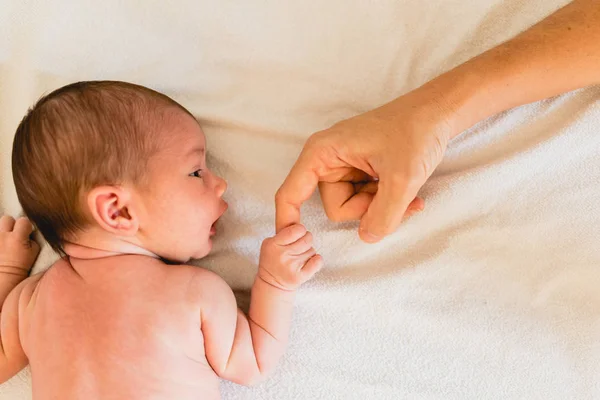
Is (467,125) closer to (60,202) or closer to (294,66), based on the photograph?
(294,66)

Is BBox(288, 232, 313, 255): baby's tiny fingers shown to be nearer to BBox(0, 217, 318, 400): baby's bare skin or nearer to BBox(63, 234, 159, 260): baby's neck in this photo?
BBox(0, 217, 318, 400): baby's bare skin

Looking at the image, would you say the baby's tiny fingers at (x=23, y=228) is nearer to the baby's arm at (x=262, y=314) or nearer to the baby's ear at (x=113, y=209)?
the baby's ear at (x=113, y=209)

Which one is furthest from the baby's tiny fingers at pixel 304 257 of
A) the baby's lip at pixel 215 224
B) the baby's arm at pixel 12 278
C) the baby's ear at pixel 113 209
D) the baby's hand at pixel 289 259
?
the baby's arm at pixel 12 278

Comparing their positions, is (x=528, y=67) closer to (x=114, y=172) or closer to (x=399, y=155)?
(x=399, y=155)

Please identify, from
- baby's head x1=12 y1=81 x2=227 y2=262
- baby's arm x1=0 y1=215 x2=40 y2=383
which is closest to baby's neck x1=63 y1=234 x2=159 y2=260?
baby's head x1=12 y1=81 x2=227 y2=262

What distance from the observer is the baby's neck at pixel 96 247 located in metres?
1.10

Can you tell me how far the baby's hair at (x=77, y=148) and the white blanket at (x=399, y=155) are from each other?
190 mm

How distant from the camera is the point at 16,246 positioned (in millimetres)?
1206

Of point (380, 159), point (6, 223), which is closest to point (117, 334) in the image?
point (6, 223)

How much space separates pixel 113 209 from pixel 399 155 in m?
0.52

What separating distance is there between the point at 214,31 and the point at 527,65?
26.1 inches

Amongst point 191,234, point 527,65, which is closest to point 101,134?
point 191,234

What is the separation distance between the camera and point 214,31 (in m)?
1.30

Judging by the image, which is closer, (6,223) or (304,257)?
(304,257)
